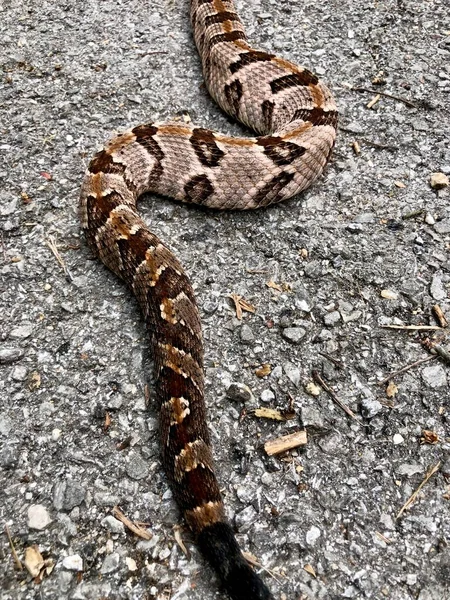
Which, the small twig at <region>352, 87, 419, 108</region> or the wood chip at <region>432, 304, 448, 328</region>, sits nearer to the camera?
the wood chip at <region>432, 304, 448, 328</region>

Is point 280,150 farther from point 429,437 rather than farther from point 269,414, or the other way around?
point 429,437

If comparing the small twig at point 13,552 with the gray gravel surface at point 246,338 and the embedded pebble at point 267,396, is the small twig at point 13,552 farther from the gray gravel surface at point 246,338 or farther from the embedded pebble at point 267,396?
the embedded pebble at point 267,396

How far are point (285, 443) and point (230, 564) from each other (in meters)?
0.79

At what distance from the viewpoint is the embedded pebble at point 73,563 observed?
282cm

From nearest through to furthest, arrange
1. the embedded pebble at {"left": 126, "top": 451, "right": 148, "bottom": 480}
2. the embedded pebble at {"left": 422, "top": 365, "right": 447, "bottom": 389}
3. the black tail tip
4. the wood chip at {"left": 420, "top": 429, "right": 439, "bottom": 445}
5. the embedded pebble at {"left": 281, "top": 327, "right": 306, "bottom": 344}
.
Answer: the black tail tip
the embedded pebble at {"left": 126, "top": 451, "right": 148, "bottom": 480}
the wood chip at {"left": 420, "top": 429, "right": 439, "bottom": 445}
the embedded pebble at {"left": 422, "top": 365, "right": 447, "bottom": 389}
the embedded pebble at {"left": 281, "top": 327, "right": 306, "bottom": 344}

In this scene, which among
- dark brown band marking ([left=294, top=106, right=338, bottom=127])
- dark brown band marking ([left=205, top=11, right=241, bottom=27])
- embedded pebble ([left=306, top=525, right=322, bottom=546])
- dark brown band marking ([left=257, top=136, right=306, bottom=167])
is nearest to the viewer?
embedded pebble ([left=306, top=525, right=322, bottom=546])

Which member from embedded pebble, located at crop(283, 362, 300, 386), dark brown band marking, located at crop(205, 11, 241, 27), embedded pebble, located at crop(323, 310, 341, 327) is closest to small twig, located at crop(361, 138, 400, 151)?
embedded pebble, located at crop(323, 310, 341, 327)

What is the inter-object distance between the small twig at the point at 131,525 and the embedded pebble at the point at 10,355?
4.14ft

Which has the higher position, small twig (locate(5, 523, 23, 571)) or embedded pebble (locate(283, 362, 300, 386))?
embedded pebble (locate(283, 362, 300, 386))

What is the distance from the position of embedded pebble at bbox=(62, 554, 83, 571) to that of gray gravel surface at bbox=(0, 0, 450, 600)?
3 centimetres

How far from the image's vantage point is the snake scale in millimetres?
3014

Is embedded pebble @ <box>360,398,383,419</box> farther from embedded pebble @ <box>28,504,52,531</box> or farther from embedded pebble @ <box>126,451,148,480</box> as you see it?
embedded pebble @ <box>28,504,52,531</box>

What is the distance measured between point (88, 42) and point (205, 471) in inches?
197

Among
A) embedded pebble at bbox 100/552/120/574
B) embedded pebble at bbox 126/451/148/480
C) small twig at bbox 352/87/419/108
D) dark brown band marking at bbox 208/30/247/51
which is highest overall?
dark brown band marking at bbox 208/30/247/51
